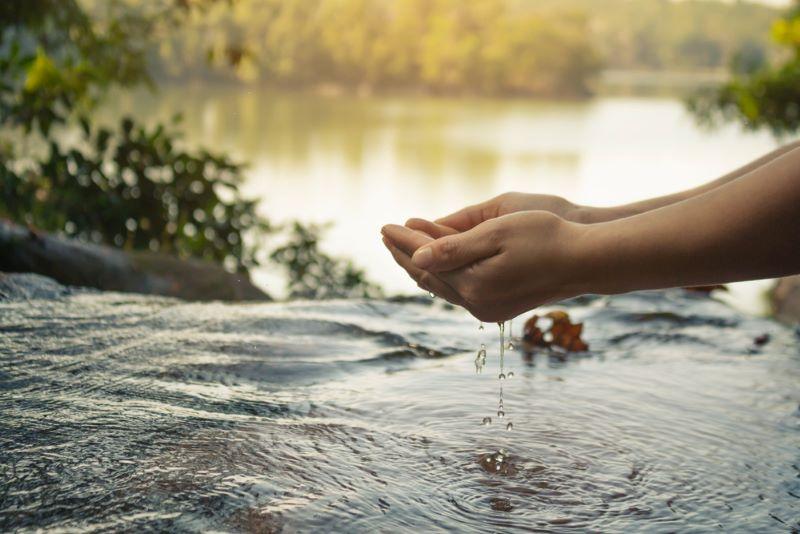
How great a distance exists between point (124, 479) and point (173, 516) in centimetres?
22

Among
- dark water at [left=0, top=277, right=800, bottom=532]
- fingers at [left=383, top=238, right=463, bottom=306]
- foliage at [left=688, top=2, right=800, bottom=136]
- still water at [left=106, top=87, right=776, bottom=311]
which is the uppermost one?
still water at [left=106, top=87, right=776, bottom=311]

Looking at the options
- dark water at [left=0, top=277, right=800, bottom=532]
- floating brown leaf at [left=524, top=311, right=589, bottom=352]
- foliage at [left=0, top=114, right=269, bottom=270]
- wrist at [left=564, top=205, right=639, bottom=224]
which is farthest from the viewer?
foliage at [left=0, top=114, right=269, bottom=270]

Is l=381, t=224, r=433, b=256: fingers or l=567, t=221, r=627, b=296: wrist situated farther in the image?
l=381, t=224, r=433, b=256: fingers

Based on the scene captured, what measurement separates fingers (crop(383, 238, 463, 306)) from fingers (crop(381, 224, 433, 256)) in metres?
0.05

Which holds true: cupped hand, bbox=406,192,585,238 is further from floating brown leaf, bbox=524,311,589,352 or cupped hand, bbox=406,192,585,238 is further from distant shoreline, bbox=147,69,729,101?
distant shoreline, bbox=147,69,729,101

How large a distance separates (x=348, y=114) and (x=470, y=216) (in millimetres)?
38351

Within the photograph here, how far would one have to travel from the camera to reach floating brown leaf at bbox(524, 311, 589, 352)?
3504 millimetres

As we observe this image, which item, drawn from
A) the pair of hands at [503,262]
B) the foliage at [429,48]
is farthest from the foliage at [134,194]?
the foliage at [429,48]

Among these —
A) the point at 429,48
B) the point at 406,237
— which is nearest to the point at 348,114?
the point at 429,48

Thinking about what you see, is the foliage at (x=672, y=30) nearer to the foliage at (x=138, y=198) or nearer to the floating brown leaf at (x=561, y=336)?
the foliage at (x=138, y=198)

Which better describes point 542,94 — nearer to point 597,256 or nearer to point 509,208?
point 509,208

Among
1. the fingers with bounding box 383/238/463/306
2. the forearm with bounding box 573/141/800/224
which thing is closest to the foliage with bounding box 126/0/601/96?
the forearm with bounding box 573/141/800/224

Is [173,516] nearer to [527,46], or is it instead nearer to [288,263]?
[288,263]

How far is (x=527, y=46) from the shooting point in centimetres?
5369
